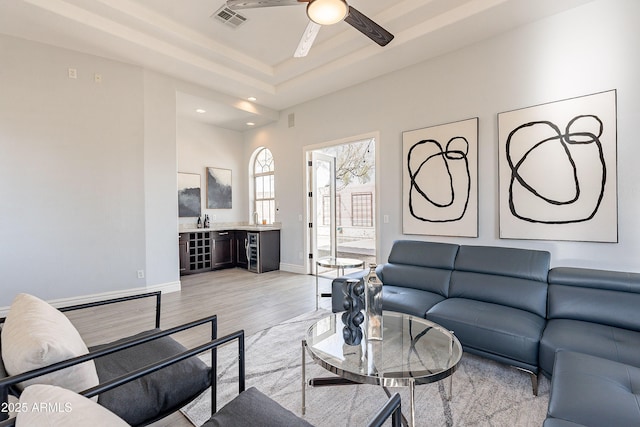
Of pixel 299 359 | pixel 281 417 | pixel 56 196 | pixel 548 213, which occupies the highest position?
pixel 56 196

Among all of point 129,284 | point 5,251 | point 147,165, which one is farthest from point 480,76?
point 5,251

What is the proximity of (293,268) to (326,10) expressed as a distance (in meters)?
4.45

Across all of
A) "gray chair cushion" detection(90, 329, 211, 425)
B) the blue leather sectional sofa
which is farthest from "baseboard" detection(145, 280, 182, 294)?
"gray chair cushion" detection(90, 329, 211, 425)

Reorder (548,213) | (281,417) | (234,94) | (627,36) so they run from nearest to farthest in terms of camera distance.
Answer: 1. (281,417)
2. (627,36)
3. (548,213)
4. (234,94)

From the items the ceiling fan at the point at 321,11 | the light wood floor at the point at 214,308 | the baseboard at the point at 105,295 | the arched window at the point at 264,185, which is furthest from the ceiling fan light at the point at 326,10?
the arched window at the point at 264,185

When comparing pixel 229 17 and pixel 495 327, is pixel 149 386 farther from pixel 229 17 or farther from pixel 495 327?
pixel 229 17

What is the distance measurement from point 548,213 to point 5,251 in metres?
5.98

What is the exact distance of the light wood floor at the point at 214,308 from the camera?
308cm

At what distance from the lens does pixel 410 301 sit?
265cm

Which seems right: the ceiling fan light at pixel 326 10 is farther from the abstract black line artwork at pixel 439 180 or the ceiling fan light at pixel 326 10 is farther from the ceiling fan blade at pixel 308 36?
the abstract black line artwork at pixel 439 180

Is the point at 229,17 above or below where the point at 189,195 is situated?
above

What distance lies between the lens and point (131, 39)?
11.6 feet

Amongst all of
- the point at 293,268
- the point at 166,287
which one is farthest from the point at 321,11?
the point at 293,268

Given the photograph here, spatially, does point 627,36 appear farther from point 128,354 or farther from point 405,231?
point 128,354
